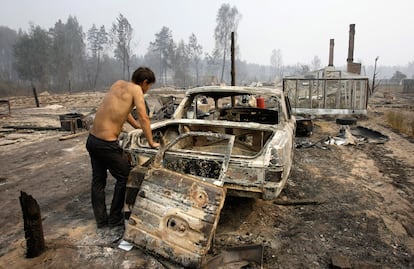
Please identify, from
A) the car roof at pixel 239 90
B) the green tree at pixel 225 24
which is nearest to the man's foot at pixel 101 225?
the car roof at pixel 239 90

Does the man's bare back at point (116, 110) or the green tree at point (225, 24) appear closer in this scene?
the man's bare back at point (116, 110)

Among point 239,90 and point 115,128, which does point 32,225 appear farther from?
point 239,90

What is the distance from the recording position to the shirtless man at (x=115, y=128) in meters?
3.17

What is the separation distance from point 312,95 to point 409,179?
8.92 metres

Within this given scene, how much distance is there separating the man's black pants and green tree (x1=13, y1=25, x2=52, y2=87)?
38479 millimetres

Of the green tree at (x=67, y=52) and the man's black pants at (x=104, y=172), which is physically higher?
the green tree at (x=67, y=52)

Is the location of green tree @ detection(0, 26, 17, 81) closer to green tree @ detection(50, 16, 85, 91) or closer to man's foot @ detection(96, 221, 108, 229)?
green tree @ detection(50, 16, 85, 91)

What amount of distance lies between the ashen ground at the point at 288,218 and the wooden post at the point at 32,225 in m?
0.09

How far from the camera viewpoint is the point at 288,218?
12.4ft

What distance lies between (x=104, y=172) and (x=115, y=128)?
0.58m

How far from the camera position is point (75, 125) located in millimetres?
10305

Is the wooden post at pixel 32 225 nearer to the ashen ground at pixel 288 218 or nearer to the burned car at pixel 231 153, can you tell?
the ashen ground at pixel 288 218

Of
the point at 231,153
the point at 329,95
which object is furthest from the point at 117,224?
the point at 329,95

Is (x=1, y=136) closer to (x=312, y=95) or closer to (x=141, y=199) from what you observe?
(x=141, y=199)
